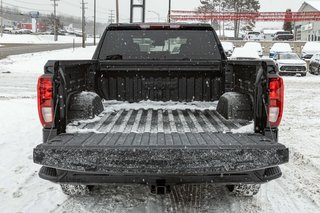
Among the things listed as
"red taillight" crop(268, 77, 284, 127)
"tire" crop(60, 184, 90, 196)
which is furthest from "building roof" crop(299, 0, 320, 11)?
"tire" crop(60, 184, 90, 196)

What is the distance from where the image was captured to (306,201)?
4.50 metres

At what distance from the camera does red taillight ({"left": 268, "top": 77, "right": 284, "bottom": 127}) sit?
3.85 metres

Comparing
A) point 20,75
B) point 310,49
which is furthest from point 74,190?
point 310,49

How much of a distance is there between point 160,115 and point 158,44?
56.9 inches

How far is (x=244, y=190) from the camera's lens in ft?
14.8

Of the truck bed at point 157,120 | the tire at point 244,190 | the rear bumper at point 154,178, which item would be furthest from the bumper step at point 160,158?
the tire at point 244,190

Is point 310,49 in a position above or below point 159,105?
above

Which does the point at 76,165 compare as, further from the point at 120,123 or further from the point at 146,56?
the point at 146,56

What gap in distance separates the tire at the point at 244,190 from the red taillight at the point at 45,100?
2.15 metres

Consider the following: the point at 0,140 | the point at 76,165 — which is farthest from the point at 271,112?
the point at 0,140

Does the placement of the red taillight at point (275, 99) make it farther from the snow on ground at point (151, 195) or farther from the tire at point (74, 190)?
the tire at point (74, 190)

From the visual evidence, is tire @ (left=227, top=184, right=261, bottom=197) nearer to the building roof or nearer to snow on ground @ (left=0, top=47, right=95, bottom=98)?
snow on ground @ (left=0, top=47, right=95, bottom=98)

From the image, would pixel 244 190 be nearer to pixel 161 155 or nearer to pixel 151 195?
pixel 151 195

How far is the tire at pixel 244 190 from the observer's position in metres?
4.44
